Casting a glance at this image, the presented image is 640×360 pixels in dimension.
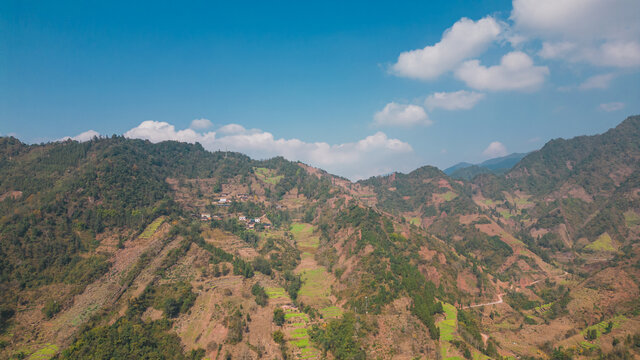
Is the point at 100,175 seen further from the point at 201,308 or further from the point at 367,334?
the point at 367,334

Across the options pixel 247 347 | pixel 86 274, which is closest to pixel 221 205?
pixel 86 274

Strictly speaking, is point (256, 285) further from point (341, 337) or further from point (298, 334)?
point (341, 337)

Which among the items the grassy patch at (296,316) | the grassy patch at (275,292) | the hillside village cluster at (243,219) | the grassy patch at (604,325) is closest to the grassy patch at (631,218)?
the grassy patch at (604,325)

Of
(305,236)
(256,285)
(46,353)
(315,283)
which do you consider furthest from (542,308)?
(46,353)

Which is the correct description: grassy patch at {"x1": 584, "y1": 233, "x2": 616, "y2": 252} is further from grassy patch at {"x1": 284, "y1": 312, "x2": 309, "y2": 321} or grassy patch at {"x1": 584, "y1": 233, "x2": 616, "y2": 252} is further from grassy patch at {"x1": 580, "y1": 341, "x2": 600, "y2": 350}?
grassy patch at {"x1": 284, "y1": 312, "x2": 309, "y2": 321}

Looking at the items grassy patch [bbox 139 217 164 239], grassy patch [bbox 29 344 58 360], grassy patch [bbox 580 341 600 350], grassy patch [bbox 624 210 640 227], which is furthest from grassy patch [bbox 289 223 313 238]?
grassy patch [bbox 624 210 640 227]
